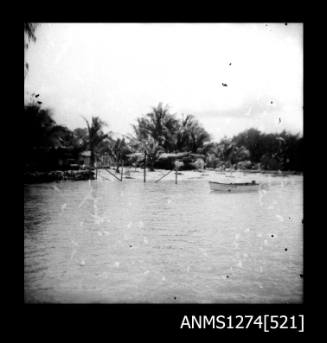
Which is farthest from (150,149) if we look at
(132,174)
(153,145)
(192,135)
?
(192,135)

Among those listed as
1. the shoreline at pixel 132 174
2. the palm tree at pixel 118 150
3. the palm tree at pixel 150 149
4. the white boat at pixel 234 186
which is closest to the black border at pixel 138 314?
the shoreline at pixel 132 174

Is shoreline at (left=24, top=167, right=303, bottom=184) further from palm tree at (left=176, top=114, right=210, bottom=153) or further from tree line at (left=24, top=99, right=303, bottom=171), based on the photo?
palm tree at (left=176, top=114, right=210, bottom=153)

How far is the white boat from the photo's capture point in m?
4.50

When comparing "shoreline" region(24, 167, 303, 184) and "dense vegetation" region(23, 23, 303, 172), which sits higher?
"dense vegetation" region(23, 23, 303, 172)

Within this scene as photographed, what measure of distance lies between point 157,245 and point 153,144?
3.98 feet

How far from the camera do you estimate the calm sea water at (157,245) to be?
2844 mm

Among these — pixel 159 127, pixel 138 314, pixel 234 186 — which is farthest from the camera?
pixel 234 186

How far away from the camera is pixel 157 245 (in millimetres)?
3588

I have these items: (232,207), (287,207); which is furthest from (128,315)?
(232,207)

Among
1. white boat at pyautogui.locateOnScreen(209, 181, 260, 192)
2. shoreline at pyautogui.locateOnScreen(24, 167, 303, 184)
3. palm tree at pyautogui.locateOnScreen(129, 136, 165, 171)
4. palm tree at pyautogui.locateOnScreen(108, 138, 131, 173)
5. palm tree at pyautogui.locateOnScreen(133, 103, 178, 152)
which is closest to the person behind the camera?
shoreline at pyautogui.locateOnScreen(24, 167, 303, 184)

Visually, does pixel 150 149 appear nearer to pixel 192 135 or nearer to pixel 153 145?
pixel 153 145

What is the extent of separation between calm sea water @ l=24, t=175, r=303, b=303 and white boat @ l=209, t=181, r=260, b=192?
0.46 feet

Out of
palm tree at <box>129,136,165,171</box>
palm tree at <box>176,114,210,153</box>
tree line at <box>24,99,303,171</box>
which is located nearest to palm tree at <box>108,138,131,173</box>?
tree line at <box>24,99,303,171</box>

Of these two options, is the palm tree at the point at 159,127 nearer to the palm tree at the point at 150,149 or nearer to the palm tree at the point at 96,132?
the palm tree at the point at 150,149
